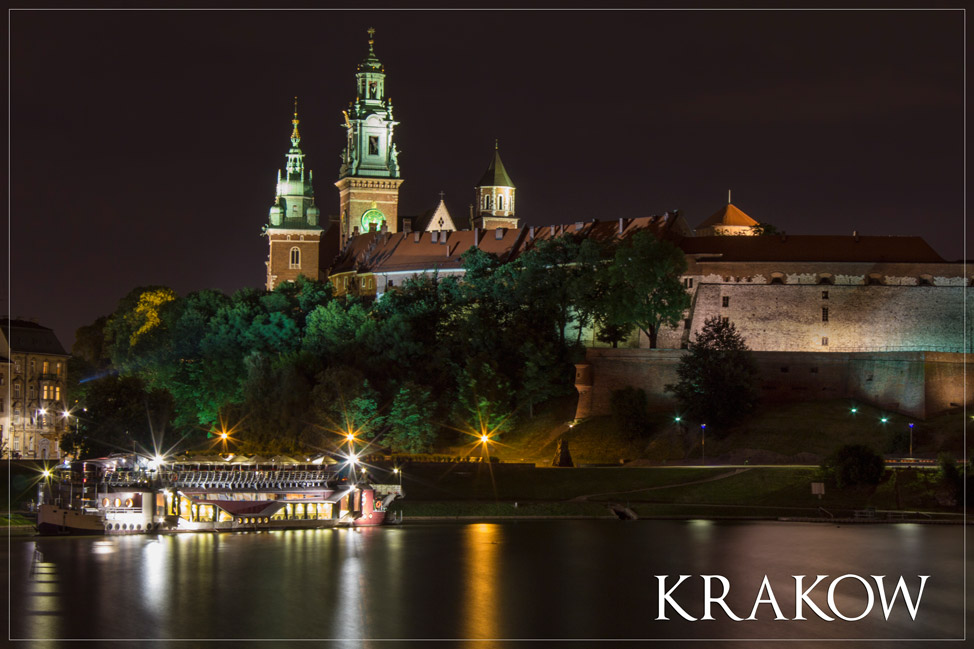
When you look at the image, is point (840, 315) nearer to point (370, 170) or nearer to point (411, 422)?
A: point (411, 422)

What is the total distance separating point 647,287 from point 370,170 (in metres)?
48.8

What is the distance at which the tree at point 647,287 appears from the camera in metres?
84.9

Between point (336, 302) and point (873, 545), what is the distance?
160 feet

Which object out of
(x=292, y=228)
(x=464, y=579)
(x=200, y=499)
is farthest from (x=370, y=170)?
(x=464, y=579)

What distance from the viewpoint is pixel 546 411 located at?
86.0 metres

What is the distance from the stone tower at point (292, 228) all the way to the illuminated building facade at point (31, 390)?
24991mm

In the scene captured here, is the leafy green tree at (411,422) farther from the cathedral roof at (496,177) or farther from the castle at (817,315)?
the cathedral roof at (496,177)

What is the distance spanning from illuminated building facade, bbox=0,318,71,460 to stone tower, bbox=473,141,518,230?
58988 millimetres

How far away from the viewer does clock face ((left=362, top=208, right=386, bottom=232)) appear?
12719 centimetres

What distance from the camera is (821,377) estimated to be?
262 ft

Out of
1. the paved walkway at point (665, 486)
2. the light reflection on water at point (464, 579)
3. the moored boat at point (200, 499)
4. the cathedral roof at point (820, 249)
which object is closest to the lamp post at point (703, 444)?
the paved walkway at point (665, 486)

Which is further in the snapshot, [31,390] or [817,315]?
[31,390]

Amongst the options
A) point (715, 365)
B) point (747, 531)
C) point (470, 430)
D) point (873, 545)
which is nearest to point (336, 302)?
point (470, 430)

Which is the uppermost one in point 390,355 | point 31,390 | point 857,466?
point 390,355
